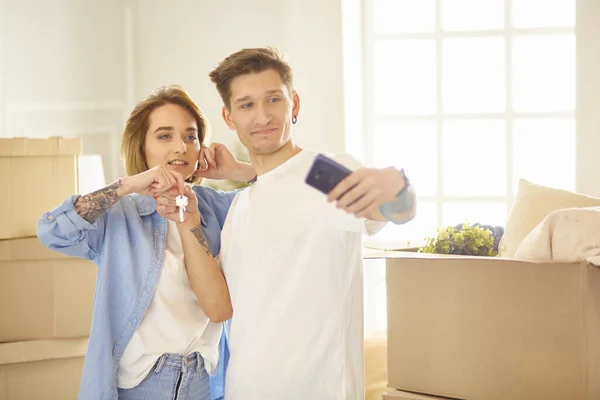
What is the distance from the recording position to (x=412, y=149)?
3.94 m

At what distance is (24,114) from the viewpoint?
126 inches

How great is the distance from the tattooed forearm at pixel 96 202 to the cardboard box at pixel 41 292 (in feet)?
3.05

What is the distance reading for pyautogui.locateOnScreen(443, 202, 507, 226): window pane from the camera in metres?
3.79

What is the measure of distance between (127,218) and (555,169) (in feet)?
8.54

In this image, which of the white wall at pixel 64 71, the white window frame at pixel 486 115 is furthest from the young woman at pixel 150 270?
the white window frame at pixel 486 115

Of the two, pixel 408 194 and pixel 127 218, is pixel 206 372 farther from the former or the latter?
pixel 408 194

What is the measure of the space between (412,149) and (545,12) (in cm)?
91

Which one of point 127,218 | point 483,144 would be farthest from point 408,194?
point 483,144

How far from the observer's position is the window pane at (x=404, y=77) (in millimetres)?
3900

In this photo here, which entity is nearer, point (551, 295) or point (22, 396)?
point (551, 295)

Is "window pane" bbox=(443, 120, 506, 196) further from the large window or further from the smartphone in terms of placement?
the smartphone

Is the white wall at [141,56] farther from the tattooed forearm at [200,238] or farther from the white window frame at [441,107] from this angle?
the tattooed forearm at [200,238]

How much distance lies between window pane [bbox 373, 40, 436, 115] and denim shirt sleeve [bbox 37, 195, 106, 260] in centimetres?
251

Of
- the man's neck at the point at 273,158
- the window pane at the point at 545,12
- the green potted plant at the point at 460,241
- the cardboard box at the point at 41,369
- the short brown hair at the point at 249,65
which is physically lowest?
the cardboard box at the point at 41,369
